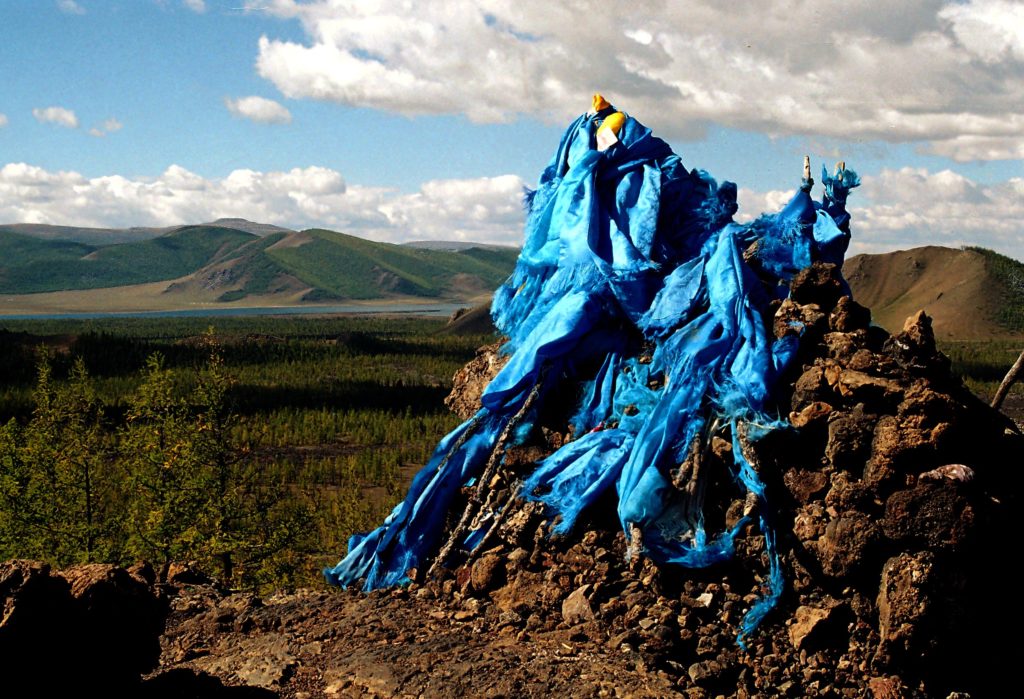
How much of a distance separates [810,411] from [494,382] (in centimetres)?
240

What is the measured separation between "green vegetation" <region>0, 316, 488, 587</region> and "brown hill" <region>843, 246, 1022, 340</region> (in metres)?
50.1

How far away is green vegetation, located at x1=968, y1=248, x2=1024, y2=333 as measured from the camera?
8375 cm

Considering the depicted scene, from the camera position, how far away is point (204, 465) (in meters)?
16.8

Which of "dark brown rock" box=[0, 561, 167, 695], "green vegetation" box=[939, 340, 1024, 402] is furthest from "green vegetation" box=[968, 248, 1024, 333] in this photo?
"dark brown rock" box=[0, 561, 167, 695]

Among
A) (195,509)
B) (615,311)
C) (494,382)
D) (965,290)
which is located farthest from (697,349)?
(965,290)

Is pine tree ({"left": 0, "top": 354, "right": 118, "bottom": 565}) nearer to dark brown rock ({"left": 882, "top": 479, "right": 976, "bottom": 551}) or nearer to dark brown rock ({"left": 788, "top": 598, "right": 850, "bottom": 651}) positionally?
dark brown rock ({"left": 788, "top": 598, "right": 850, "bottom": 651})

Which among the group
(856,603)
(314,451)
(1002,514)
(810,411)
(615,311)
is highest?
(615,311)

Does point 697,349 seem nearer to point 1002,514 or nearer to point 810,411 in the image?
point 810,411

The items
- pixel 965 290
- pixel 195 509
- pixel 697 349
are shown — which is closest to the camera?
pixel 697 349

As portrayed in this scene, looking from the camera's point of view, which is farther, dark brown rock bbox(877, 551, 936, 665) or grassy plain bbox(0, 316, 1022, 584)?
grassy plain bbox(0, 316, 1022, 584)

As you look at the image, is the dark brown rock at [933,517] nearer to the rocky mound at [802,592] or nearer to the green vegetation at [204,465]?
the rocky mound at [802,592]

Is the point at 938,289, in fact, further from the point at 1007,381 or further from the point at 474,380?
the point at 474,380

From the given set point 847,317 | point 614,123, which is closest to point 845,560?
point 847,317

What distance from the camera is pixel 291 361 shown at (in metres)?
70.2
